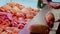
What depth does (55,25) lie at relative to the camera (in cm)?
125

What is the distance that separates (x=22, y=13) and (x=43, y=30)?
2.35 ft

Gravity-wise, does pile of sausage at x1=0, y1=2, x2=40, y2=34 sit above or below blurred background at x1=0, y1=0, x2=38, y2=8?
below

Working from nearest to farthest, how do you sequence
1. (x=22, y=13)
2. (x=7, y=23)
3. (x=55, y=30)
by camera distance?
(x=55, y=30) → (x=7, y=23) → (x=22, y=13)

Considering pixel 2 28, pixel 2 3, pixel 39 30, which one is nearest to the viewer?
pixel 39 30

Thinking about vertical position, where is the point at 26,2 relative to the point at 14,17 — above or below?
above

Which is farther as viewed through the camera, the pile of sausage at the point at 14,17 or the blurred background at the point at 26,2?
the blurred background at the point at 26,2

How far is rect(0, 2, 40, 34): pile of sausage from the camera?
1332 mm

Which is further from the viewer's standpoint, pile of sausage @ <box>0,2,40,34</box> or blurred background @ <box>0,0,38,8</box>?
blurred background @ <box>0,0,38,8</box>

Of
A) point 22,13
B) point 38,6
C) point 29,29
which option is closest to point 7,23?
point 22,13

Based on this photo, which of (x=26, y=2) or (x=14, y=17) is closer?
(x=14, y=17)

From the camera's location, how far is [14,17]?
159 centimetres

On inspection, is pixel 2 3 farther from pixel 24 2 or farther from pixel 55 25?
pixel 55 25

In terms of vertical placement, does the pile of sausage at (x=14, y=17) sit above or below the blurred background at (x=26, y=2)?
below

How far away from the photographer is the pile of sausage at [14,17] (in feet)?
4.37
